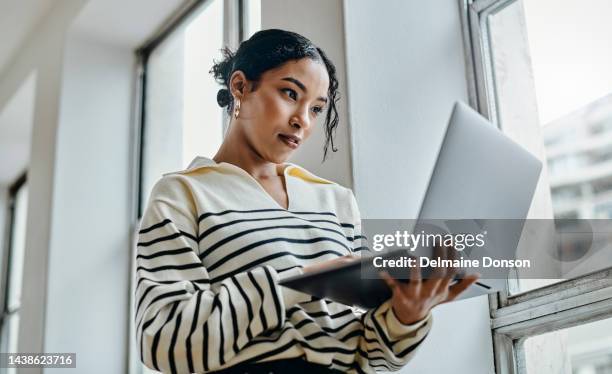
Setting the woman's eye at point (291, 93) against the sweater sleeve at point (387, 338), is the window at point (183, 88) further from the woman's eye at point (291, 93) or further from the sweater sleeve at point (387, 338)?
the sweater sleeve at point (387, 338)

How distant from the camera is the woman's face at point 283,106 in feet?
4.08

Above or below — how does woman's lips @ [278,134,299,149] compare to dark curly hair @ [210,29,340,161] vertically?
below

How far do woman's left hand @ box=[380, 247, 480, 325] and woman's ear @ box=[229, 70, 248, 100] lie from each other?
0.43m

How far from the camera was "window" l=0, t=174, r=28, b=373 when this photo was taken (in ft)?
12.9

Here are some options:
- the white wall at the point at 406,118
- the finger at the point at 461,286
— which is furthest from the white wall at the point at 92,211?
the finger at the point at 461,286

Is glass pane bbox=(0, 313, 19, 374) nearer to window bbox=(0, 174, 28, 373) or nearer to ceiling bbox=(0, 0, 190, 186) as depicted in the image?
window bbox=(0, 174, 28, 373)

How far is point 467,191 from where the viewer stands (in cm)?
A: 103

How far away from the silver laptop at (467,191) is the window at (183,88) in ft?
4.02

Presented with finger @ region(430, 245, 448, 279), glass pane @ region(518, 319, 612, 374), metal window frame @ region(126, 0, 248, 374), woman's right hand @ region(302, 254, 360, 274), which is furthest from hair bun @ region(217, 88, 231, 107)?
metal window frame @ region(126, 0, 248, 374)

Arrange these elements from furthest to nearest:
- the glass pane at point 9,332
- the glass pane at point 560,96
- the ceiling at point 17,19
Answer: the glass pane at point 9,332
the ceiling at point 17,19
the glass pane at point 560,96

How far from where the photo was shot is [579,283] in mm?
1463

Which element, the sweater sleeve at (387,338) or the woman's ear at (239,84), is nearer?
the sweater sleeve at (387,338)

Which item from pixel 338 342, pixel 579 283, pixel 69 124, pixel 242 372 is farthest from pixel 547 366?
pixel 69 124

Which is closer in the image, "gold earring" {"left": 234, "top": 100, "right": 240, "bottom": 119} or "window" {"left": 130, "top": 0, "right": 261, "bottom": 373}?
"gold earring" {"left": 234, "top": 100, "right": 240, "bottom": 119}
